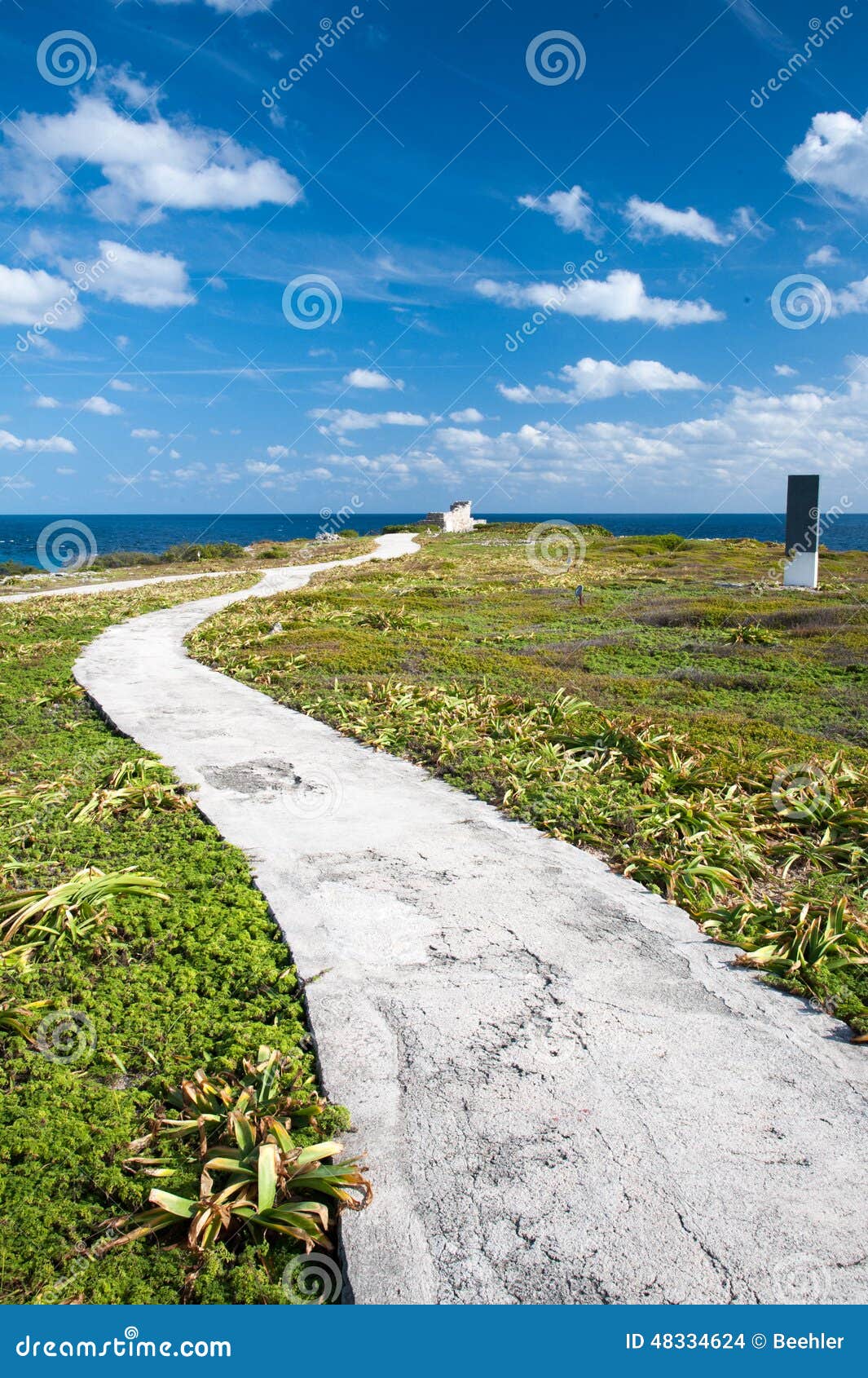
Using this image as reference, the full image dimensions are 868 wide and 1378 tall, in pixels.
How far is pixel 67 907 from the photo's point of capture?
5379 mm

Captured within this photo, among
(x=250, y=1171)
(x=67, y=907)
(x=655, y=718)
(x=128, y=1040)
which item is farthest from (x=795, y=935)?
(x=655, y=718)

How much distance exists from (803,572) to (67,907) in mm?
25300

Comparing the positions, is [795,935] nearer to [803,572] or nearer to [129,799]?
[129,799]

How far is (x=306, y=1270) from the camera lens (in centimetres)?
305

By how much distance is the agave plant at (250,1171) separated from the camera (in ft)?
10.4

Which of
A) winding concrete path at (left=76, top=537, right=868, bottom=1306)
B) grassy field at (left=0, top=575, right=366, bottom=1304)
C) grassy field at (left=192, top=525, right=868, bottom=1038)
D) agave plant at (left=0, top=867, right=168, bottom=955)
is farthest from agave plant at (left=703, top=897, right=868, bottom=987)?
agave plant at (left=0, top=867, right=168, bottom=955)

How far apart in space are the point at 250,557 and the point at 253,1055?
4257 cm

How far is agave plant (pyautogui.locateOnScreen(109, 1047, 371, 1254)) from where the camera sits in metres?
3.18

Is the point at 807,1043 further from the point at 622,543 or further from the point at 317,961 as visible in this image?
the point at 622,543

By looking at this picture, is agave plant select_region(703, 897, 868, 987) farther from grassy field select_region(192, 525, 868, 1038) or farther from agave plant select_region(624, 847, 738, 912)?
agave plant select_region(624, 847, 738, 912)

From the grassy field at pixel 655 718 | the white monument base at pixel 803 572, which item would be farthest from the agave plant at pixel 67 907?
the white monument base at pixel 803 572

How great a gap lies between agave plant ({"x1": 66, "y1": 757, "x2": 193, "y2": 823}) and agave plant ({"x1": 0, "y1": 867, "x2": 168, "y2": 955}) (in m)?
1.43
